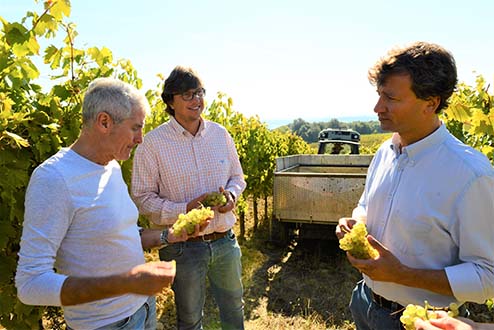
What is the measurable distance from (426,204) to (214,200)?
4.88 ft

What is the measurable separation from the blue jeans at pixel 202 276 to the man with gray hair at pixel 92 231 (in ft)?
2.33

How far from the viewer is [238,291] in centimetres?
317

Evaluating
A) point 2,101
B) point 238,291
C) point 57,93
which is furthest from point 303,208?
point 2,101

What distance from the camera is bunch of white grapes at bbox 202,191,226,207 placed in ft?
9.27

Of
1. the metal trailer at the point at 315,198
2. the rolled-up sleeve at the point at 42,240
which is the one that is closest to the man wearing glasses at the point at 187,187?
the rolled-up sleeve at the point at 42,240

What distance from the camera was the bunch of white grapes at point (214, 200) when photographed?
9.27 feet

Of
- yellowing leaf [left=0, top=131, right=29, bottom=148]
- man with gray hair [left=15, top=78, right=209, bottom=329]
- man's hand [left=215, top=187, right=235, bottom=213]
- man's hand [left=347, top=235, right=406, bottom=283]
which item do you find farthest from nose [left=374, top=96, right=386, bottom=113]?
yellowing leaf [left=0, top=131, right=29, bottom=148]

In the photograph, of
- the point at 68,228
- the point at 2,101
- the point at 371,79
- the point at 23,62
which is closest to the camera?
the point at 68,228

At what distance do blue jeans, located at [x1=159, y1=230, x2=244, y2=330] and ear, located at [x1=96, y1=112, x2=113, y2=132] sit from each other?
49.6 inches

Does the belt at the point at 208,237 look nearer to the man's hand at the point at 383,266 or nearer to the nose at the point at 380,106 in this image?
the man's hand at the point at 383,266

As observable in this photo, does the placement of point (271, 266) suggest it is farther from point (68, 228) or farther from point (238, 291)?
point (68, 228)

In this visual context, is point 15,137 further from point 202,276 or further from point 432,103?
point 432,103

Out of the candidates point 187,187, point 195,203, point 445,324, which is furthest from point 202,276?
point 445,324

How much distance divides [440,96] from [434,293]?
0.98m
